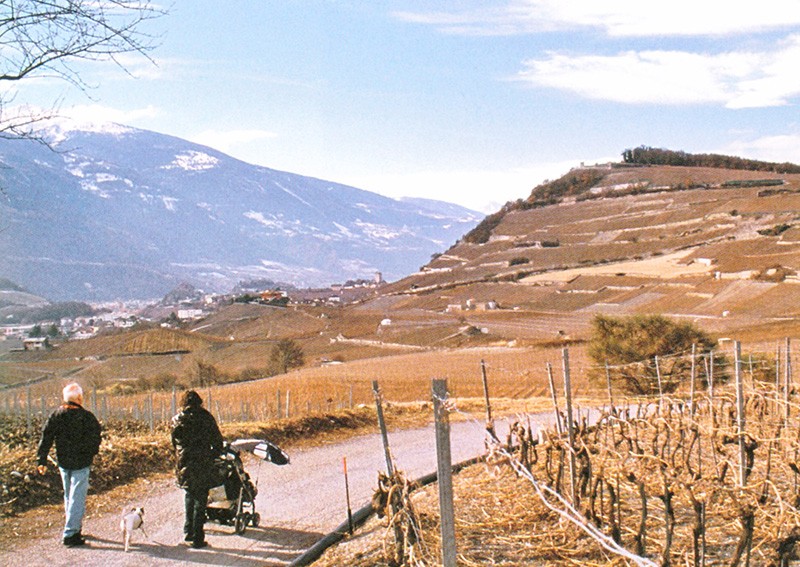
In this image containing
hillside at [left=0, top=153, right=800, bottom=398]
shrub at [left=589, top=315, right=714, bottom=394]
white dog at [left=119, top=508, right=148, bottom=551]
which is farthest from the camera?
hillside at [left=0, top=153, right=800, bottom=398]

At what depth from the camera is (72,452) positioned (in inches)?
369

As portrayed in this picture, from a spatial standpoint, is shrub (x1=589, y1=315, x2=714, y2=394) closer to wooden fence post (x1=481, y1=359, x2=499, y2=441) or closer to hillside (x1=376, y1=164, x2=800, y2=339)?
wooden fence post (x1=481, y1=359, x2=499, y2=441)

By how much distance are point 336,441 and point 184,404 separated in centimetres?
770

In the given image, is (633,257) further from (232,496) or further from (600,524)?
(232,496)

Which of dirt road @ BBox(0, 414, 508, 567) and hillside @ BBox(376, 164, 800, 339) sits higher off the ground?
hillside @ BBox(376, 164, 800, 339)

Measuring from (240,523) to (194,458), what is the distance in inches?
39.4

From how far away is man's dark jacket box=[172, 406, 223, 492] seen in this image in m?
9.39

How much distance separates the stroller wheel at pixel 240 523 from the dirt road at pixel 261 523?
60 mm

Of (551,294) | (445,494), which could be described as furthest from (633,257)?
(445,494)

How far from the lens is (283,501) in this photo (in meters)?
11.6

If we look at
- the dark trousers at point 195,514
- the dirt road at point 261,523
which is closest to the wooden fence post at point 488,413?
the dirt road at point 261,523

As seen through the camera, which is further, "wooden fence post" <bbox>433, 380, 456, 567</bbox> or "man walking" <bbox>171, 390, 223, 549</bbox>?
"man walking" <bbox>171, 390, 223, 549</bbox>

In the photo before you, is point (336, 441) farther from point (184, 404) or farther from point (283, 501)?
point (184, 404)

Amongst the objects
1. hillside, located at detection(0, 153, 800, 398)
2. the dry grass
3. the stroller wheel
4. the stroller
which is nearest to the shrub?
hillside, located at detection(0, 153, 800, 398)
